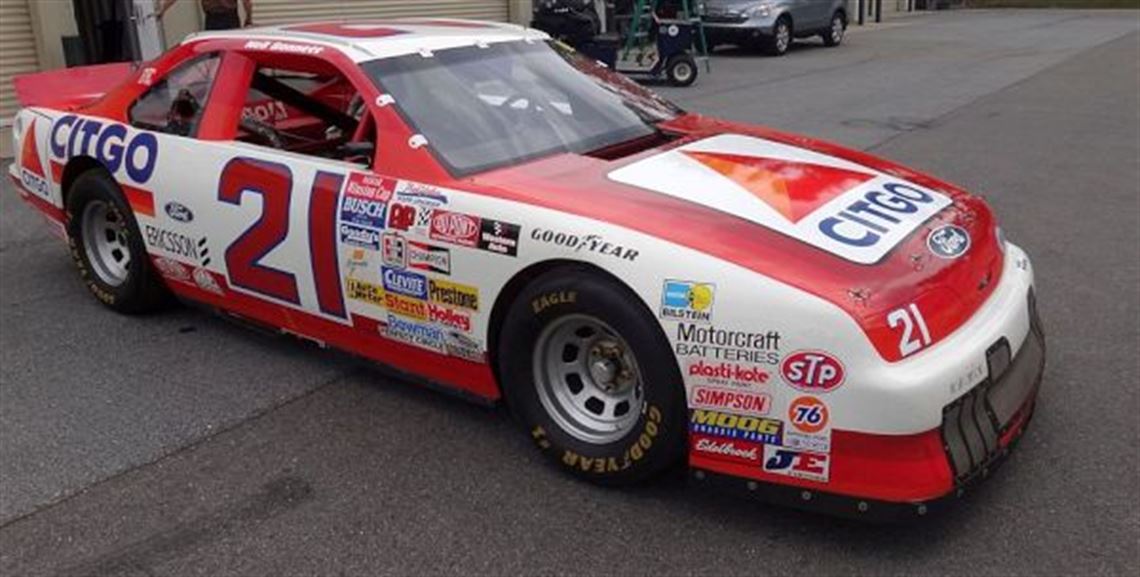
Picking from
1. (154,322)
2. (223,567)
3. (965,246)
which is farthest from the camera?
(154,322)

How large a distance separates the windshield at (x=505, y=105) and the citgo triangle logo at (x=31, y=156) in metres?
2.45

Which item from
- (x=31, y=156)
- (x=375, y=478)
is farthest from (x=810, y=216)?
(x=31, y=156)

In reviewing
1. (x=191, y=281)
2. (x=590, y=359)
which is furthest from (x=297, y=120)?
(x=590, y=359)

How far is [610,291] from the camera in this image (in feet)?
10.3

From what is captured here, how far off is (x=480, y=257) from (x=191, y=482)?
49.3 inches

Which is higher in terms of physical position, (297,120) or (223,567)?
(297,120)

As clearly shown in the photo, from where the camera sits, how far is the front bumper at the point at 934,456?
2842 mm

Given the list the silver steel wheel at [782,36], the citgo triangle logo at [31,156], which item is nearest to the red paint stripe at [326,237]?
the citgo triangle logo at [31,156]

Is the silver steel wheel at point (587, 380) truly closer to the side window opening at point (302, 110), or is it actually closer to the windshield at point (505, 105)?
the windshield at point (505, 105)

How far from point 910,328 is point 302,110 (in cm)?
353

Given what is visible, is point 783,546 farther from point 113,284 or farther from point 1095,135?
point 1095,135

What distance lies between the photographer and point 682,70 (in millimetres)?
14547

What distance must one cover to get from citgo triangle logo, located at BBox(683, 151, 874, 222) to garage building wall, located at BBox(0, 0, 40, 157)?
829 cm

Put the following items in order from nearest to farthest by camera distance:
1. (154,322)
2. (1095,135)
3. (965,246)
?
(965,246), (154,322), (1095,135)
